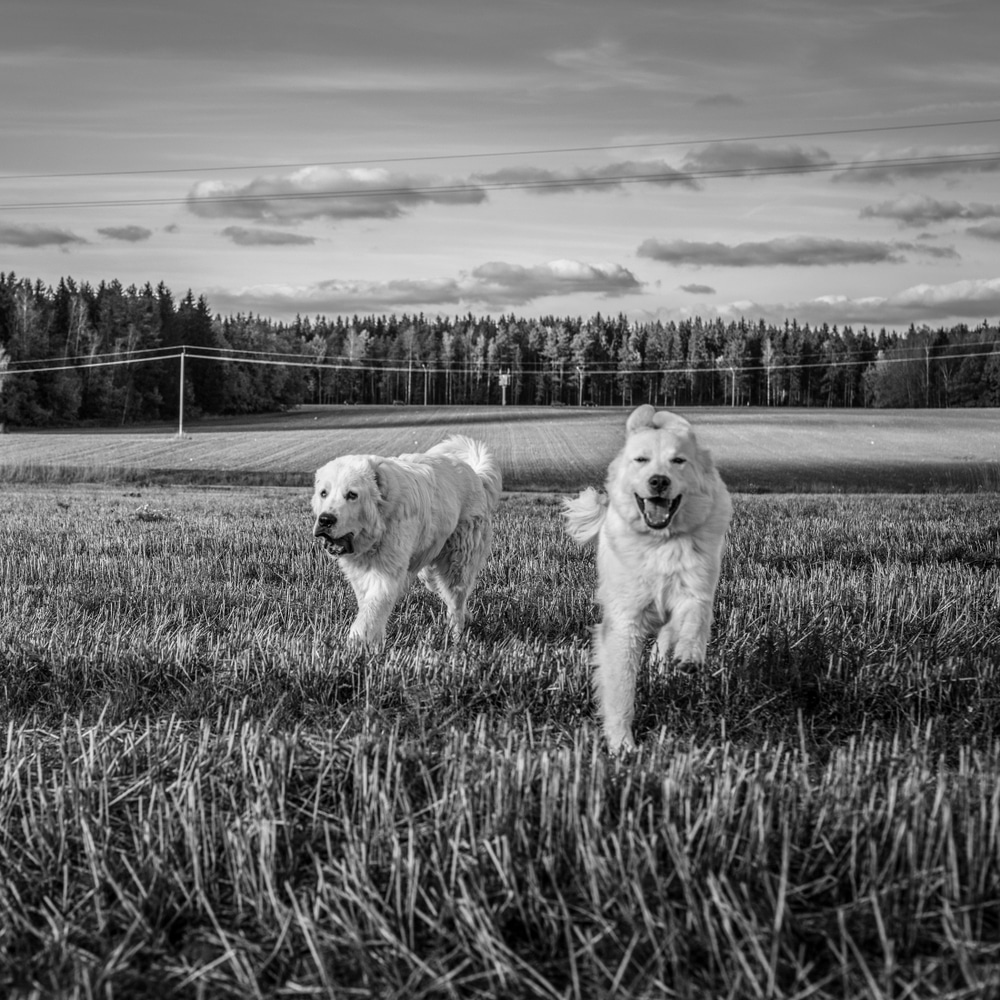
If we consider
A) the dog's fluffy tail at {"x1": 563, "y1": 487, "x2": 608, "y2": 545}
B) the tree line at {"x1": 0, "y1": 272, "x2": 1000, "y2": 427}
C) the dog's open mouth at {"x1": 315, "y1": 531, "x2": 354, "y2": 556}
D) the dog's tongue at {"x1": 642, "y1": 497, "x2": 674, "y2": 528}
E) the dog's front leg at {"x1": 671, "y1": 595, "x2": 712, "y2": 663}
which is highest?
the tree line at {"x1": 0, "y1": 272, "x2": 1000, "y2": 427}

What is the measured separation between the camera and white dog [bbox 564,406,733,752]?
5.27 meters

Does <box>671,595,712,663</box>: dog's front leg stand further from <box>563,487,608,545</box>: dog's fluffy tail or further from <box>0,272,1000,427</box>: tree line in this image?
<box>0,272,1000,427</box>: tree line

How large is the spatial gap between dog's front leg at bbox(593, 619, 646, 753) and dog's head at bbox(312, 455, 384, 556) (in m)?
2.68

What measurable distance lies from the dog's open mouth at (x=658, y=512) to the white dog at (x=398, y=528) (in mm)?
2213

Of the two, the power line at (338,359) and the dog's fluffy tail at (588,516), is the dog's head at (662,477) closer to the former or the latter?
the dog's fluffy tail at (588,516)

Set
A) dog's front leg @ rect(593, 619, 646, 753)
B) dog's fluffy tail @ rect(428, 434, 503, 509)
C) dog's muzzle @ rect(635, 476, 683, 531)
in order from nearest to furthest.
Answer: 1. dog's front leg @ rect(593, 619, 646, 753)
2. dog's muzzle @ rect(635, 476, 683, 531)
3. dog's fluffy tail @ rect(428, 434, 503, 509)

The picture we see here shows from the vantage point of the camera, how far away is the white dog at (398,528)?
7.51 meters

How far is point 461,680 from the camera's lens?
577 cm

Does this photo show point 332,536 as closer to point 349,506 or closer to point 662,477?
point 349,506

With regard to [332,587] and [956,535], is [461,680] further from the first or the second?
[956,535]

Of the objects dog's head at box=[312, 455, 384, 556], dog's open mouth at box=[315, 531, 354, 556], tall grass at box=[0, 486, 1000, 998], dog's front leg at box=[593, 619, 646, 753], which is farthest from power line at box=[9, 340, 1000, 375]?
dog's front leg at box=[593, 619, 646, 753]

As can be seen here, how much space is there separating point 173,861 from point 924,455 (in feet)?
184

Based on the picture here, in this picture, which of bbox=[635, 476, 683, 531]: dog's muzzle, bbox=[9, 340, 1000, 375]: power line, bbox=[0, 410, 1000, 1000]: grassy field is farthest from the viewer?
bbox=[9, 340, 1000, 375]: power line

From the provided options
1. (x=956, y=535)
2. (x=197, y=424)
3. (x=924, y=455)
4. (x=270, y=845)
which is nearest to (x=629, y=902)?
(x=270, y=845)
